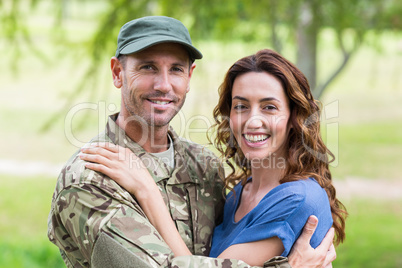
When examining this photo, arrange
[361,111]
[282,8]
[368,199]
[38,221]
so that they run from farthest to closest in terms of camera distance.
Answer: [361,111] < [368,199] < [38,221] < [282,8]

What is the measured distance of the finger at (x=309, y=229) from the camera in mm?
2395

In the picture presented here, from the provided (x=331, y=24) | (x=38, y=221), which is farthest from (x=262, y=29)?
(x=38, y=221)

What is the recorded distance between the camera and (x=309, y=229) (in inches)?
94.7

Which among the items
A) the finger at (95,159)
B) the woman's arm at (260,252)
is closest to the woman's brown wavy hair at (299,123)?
the woman's arm at (260,252)

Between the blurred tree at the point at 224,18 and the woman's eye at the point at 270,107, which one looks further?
the blurred tree at the point at 224,18

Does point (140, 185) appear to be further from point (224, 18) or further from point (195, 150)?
point (224, 18)

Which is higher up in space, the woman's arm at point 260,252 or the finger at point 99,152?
the finger at point 99,152

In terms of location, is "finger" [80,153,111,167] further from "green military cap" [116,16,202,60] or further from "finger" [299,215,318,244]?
"finger" [299,215,318,244]

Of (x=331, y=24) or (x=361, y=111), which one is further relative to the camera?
(x=361, y=111)

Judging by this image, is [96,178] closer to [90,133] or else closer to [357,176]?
[357,176]

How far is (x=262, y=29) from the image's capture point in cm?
654

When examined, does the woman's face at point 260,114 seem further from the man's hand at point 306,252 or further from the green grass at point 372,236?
the green grass at point 372,236

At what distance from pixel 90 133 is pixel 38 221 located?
17.3 ft

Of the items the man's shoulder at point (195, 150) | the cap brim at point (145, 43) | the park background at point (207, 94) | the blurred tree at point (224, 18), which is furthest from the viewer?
the park background at point (207, 94)
